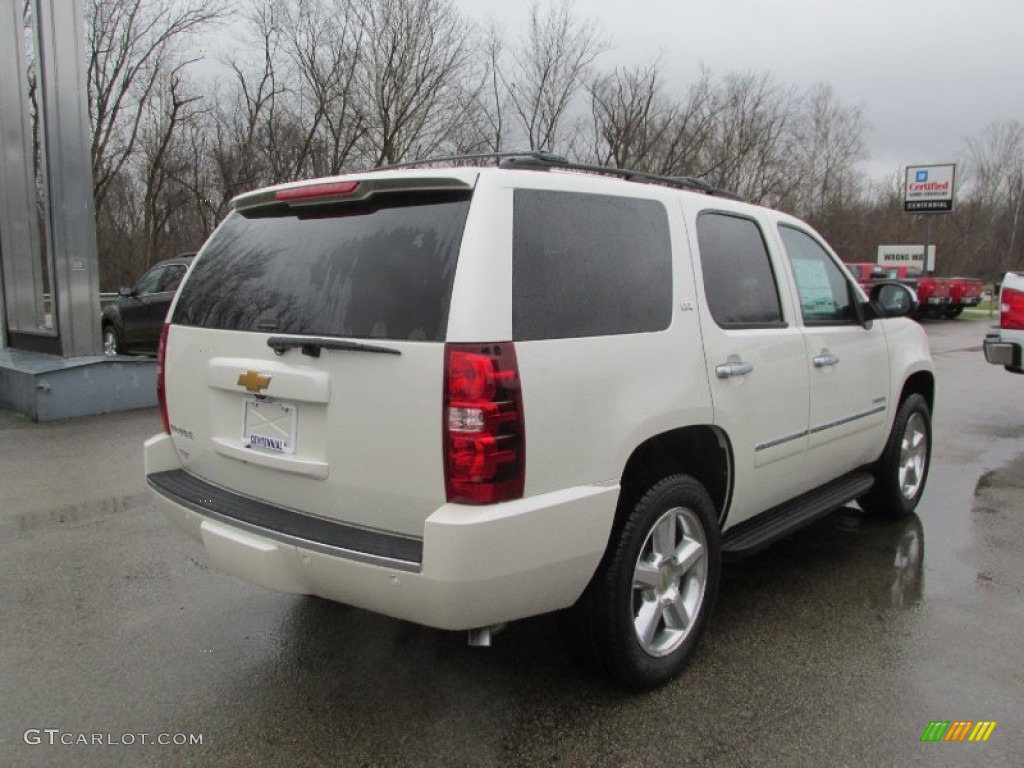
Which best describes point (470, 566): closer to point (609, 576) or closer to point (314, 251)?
point (609, 576)

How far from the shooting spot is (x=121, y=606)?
3738 millimetres

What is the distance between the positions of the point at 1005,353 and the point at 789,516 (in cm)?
525

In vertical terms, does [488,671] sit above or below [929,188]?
below

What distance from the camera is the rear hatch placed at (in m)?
2.44

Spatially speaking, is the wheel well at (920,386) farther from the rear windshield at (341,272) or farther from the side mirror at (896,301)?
the rear windshield at (341,272)

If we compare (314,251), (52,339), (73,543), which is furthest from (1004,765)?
(52,339)

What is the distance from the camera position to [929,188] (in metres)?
30.3

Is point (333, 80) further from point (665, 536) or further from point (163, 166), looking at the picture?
Result: point (665, 536)

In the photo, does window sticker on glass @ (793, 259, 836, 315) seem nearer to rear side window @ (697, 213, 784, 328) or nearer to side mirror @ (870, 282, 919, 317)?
rear side window @ (697, 213, 784, 328)

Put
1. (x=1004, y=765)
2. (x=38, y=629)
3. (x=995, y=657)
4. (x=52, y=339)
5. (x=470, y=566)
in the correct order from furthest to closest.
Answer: (x=52, y=339), (x=38, y=629), (x=995, y=657), (x=1004, y=765), (x=470, y=566)

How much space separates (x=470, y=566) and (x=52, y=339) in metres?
8.79

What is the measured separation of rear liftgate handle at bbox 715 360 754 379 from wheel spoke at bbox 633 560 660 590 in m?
0.81

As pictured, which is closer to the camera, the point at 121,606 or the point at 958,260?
the point at 121,606
